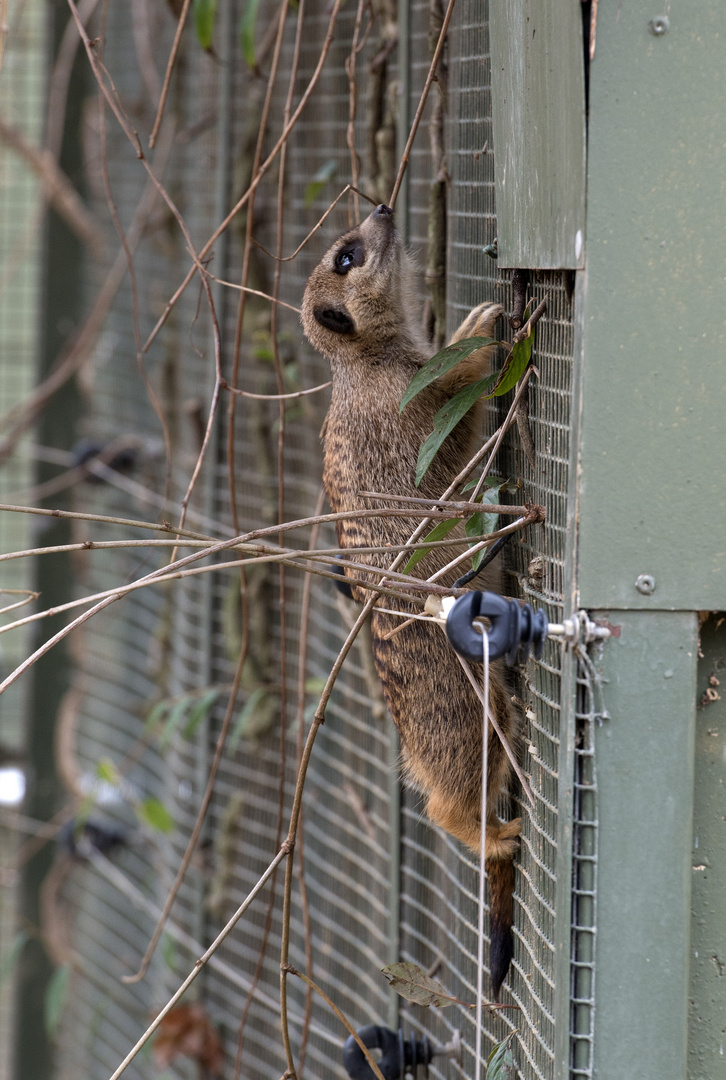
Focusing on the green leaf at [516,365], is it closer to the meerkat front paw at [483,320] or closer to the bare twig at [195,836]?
the meerkat front paw at [483,320]

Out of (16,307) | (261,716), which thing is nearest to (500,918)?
(261,716)

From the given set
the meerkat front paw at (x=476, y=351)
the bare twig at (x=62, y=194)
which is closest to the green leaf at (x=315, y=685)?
the meerkat front paw at (x=476, y=351)

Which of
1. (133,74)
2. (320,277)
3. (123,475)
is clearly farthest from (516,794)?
(133,74)

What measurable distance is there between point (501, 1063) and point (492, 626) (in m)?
0.66

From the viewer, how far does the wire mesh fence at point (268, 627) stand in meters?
1.59

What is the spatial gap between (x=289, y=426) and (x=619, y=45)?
1.92 metres

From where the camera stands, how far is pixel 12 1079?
413cm

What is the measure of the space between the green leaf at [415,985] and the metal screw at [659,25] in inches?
48.8

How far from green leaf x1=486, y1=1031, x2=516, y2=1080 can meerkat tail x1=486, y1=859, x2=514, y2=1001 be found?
0.31ft

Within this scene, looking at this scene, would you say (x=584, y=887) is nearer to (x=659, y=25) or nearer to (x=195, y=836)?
(x=659, y=25)

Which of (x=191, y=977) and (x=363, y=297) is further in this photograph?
(x=363, y=297)

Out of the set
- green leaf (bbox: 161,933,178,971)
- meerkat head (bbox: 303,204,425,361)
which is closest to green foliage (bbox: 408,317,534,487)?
meerkat head (bbox: 303,204,425,361)

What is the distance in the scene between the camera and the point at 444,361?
1613 mm

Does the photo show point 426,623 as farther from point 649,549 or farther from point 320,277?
point 320,277
